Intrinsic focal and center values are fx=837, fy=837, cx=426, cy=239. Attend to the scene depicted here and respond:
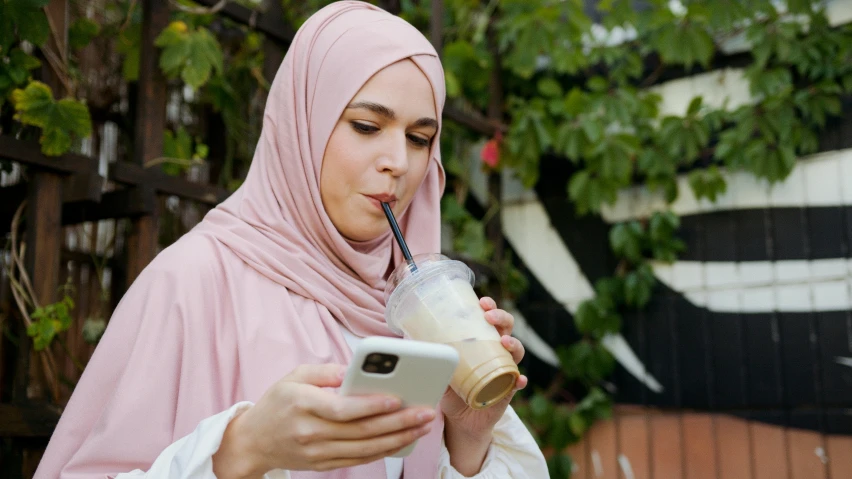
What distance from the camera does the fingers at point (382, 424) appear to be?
96cm

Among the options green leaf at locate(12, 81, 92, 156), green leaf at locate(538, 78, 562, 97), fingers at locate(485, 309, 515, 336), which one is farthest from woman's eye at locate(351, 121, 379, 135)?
green leaf at locate(538, 78, 562, 97)

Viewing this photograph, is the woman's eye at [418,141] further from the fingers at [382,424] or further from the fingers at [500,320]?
the fingers at [382,424]

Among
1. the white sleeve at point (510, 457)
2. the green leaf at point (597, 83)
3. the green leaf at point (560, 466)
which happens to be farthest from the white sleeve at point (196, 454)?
the green leaf at point (597, 83)

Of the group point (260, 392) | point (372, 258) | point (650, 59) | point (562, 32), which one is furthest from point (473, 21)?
point (260, 392)

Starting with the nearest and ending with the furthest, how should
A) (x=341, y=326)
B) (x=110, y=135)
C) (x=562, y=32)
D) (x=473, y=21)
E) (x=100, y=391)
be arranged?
1. (x=100, y=391)
2. (x=341, y=326)
3. (x=110, y=135)
4. (x=562, y=32)
5. (x=473, y=21)

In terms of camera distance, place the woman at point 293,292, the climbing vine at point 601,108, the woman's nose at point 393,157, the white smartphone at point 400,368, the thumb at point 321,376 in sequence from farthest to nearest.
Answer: the climbing vine at point 601,108 < the woman's nose at point 393,157 < the woman at point 293,292 < the thumb at point 321,376 < the white smartphone at point 400,368

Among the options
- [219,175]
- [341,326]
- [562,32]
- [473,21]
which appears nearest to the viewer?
[341,326]

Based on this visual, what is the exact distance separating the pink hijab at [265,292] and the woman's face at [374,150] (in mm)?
22

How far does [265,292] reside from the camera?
4.74 ft

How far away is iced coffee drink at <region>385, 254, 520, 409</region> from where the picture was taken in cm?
114

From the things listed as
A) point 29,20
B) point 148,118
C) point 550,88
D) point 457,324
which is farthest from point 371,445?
point 550,88

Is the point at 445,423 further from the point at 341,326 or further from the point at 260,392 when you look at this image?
the point at 260,392

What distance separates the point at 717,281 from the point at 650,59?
3.45ft

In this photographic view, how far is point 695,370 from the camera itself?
3.45 m
